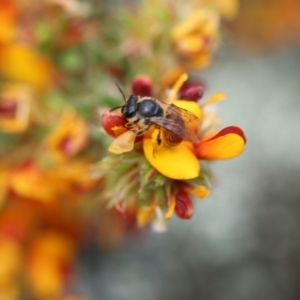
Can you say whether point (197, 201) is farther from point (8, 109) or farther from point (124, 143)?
point (124, 143)

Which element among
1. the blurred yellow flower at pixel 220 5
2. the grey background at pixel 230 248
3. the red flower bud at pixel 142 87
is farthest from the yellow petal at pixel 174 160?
the grey background at pixel 230 248

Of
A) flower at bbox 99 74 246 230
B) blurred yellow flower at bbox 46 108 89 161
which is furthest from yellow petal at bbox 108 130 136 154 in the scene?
blurred yellow flower at bbox 46 108 89 161

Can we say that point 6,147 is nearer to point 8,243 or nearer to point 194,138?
point 8,243

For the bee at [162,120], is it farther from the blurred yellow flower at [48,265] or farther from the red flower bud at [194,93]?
the blurred yellow flower at [48,265]

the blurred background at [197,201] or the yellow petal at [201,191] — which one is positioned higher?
the blurred background at [197,201]

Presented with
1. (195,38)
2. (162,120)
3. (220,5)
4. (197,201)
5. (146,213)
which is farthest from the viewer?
(197,201)

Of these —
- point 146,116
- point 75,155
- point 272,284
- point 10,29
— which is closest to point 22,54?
point 10,29

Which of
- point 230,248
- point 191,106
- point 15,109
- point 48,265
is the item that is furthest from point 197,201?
point 191,106
